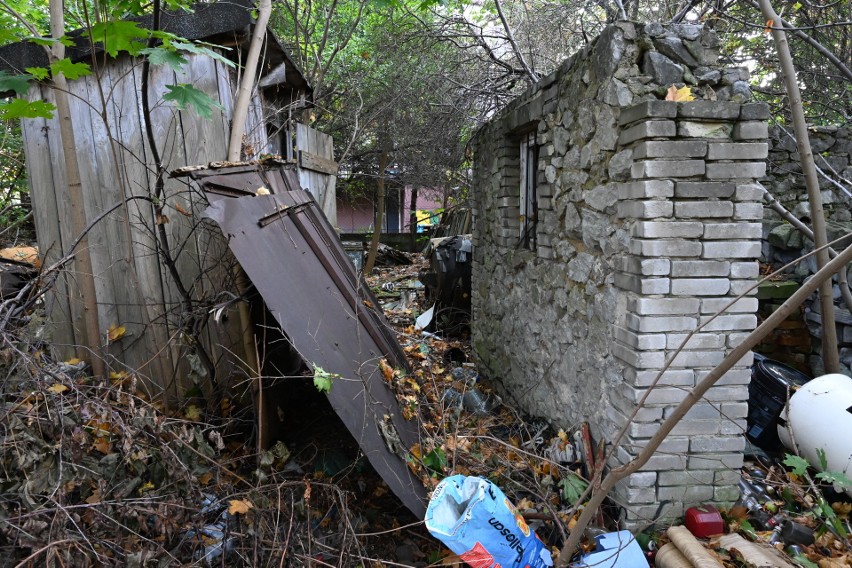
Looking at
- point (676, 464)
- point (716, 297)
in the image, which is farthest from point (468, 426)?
point (716, 297)

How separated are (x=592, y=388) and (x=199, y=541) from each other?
2.26 metres

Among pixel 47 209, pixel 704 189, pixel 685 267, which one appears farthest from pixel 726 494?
pixel 47 209

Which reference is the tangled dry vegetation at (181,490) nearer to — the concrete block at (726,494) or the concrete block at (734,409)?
the concrete block at (726,494)

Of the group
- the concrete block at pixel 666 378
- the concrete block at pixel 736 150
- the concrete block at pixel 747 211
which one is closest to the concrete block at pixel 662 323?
the concrete block at pixel 666 378

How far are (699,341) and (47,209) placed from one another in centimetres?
390

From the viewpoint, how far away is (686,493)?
2803 millimetres

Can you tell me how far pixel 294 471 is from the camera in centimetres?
288

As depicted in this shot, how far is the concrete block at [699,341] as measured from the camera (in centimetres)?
265

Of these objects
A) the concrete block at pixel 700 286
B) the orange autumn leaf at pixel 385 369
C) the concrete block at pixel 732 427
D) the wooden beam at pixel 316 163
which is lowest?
the concrete block at pixel 732 427

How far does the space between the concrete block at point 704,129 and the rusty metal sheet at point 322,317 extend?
6.08 feet

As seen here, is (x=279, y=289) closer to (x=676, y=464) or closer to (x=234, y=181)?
(x=234, y=181)

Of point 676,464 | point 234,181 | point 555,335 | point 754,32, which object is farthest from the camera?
point 754,32

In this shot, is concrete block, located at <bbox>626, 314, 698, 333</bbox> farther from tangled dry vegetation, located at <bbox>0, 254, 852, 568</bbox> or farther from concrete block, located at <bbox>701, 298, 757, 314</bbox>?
tangled dry vegetation, located at <bbox>0, 254, 852, 568</bbox>

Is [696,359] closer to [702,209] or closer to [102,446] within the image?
[702,209]
